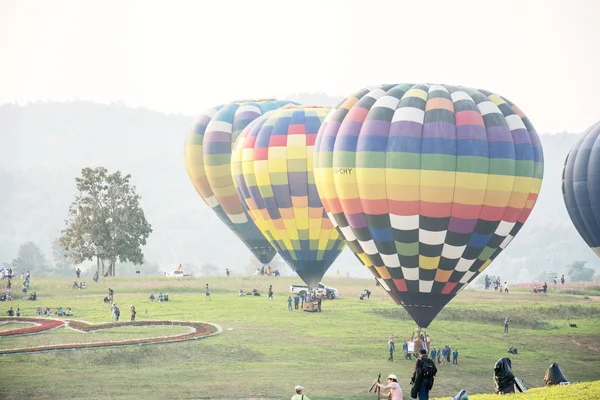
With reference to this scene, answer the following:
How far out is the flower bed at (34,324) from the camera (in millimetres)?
53938

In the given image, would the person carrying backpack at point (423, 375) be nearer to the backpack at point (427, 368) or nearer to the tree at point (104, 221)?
the backpack at point (427, 368)

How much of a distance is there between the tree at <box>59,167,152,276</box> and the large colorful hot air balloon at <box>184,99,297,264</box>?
532 inches

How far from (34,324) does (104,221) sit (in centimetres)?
3987

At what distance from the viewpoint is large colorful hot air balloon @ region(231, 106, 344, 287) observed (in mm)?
66562

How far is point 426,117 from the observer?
48.3 m

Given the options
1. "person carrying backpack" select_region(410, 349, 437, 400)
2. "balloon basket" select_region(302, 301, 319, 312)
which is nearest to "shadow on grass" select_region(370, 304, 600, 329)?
"balloon basket" select_region(302, 301, 319, 312)

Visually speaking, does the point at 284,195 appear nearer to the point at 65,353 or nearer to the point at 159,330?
the point at 159,330

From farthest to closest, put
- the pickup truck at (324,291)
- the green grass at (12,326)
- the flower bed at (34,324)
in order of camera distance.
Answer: the pickup truck at (324,291), the green grass at (12,326), the flower bed at (34,324)

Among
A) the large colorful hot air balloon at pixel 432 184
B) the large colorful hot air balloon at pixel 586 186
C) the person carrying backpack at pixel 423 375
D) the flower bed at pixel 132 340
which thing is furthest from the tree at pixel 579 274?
the person carrying backpack at pixel 423 375

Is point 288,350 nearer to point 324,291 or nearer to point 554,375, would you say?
point 554,375

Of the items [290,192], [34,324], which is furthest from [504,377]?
[290,192]

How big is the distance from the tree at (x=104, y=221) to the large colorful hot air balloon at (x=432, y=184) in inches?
2043

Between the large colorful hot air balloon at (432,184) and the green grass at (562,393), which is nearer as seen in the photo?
the green grass at (562,393)

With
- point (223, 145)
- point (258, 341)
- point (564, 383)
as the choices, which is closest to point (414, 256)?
point (258, 341)
